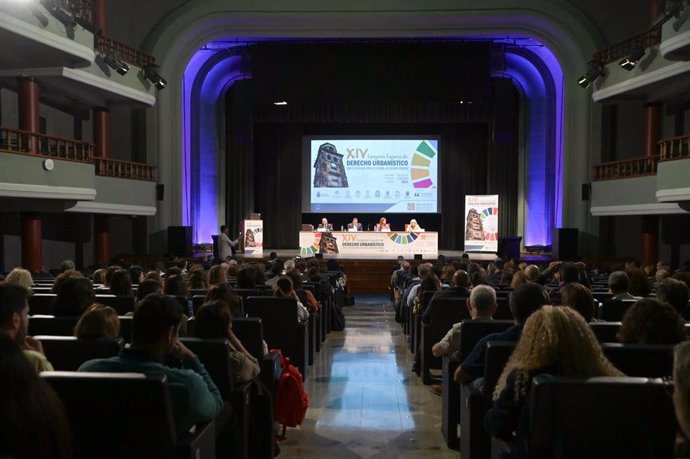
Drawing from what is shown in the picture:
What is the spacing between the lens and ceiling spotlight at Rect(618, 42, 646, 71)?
11789 millimetres

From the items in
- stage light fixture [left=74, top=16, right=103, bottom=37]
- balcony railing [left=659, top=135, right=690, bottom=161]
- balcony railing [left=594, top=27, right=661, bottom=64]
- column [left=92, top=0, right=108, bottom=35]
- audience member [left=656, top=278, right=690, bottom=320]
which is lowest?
audience member [left=656, top=278, right=690, bottom=320]

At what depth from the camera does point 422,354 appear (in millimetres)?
5672

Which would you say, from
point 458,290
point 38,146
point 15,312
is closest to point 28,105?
point 38,146

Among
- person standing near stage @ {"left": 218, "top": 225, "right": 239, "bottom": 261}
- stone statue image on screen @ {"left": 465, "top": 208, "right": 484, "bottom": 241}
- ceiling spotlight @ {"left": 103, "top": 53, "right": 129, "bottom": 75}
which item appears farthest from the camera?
stone statue image on screen @ {"left": 465, "top": 208, "right": 484, "bottom": 241}

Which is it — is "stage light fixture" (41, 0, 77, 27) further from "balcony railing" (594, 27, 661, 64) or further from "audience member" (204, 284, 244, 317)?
"balcony railing" (594, 27, 661, 64)

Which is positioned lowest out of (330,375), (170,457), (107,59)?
(330,375)

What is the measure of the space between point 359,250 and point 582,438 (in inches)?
521

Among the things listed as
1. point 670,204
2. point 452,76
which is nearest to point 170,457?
point 670,204

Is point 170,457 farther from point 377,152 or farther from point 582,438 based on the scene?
point 377,152

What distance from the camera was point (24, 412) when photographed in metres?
1.36

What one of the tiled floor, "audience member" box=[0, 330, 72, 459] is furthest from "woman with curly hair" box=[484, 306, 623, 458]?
the tiled floor

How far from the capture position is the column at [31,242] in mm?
11852

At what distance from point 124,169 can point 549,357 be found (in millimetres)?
13190

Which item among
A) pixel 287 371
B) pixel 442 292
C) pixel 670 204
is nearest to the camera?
pixel 287 371
